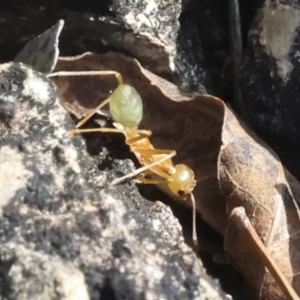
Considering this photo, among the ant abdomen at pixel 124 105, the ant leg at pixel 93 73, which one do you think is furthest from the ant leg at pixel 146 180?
the ant leg at pixel 93 73

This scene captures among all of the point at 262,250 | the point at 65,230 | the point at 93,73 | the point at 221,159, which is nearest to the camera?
the point at 65,230

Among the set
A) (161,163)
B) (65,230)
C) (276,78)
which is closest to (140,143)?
(161,163)

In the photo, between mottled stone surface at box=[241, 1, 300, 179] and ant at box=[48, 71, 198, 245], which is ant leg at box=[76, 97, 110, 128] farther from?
mottled stone surface at box=[241, 1, 300, 179]

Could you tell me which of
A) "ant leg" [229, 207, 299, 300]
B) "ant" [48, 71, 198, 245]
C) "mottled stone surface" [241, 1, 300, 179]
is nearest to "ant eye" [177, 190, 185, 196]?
"ant" [48, 71, 198, 245]

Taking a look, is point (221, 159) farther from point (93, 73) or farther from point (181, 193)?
point (93, 73)

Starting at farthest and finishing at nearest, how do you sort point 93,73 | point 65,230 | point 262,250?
point 93,73 < point 262,250 < point 65,230

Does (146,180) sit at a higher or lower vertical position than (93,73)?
lower
